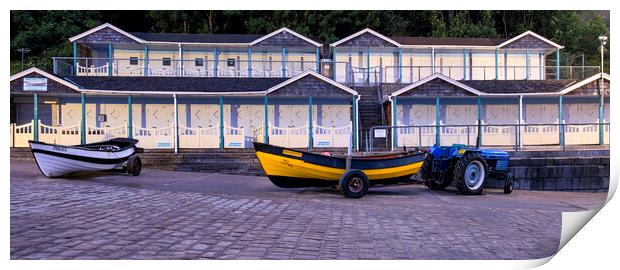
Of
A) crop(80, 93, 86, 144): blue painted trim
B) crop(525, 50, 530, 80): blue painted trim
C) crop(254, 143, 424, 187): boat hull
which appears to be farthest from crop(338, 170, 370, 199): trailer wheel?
crop(525, 50, 530, 80): blue painted trim

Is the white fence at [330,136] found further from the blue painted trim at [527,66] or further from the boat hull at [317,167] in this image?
the blue painted trim at [527,66]

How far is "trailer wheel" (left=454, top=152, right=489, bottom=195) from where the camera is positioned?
10.7 meters

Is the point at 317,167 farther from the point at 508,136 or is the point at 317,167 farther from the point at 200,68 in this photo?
the point at 200,68

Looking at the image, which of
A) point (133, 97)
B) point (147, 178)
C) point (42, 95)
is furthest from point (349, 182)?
point (133, 97)

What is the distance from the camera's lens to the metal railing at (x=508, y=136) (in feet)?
49.5

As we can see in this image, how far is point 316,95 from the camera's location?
1809 cm

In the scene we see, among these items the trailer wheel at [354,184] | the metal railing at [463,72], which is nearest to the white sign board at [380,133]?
the trailer wheel at [354,184]

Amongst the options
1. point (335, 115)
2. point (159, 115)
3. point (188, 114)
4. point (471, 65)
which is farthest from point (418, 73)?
point (159, 115)

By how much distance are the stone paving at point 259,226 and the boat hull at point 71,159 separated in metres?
0.88

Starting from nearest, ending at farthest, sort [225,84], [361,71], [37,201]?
[37,201] → [225,84] → [361,71]

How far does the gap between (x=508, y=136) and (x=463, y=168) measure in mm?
6809

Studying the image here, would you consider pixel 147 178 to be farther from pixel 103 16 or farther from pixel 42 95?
pixel 103 16

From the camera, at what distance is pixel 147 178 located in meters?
12.1

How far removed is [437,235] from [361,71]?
1730 cm
